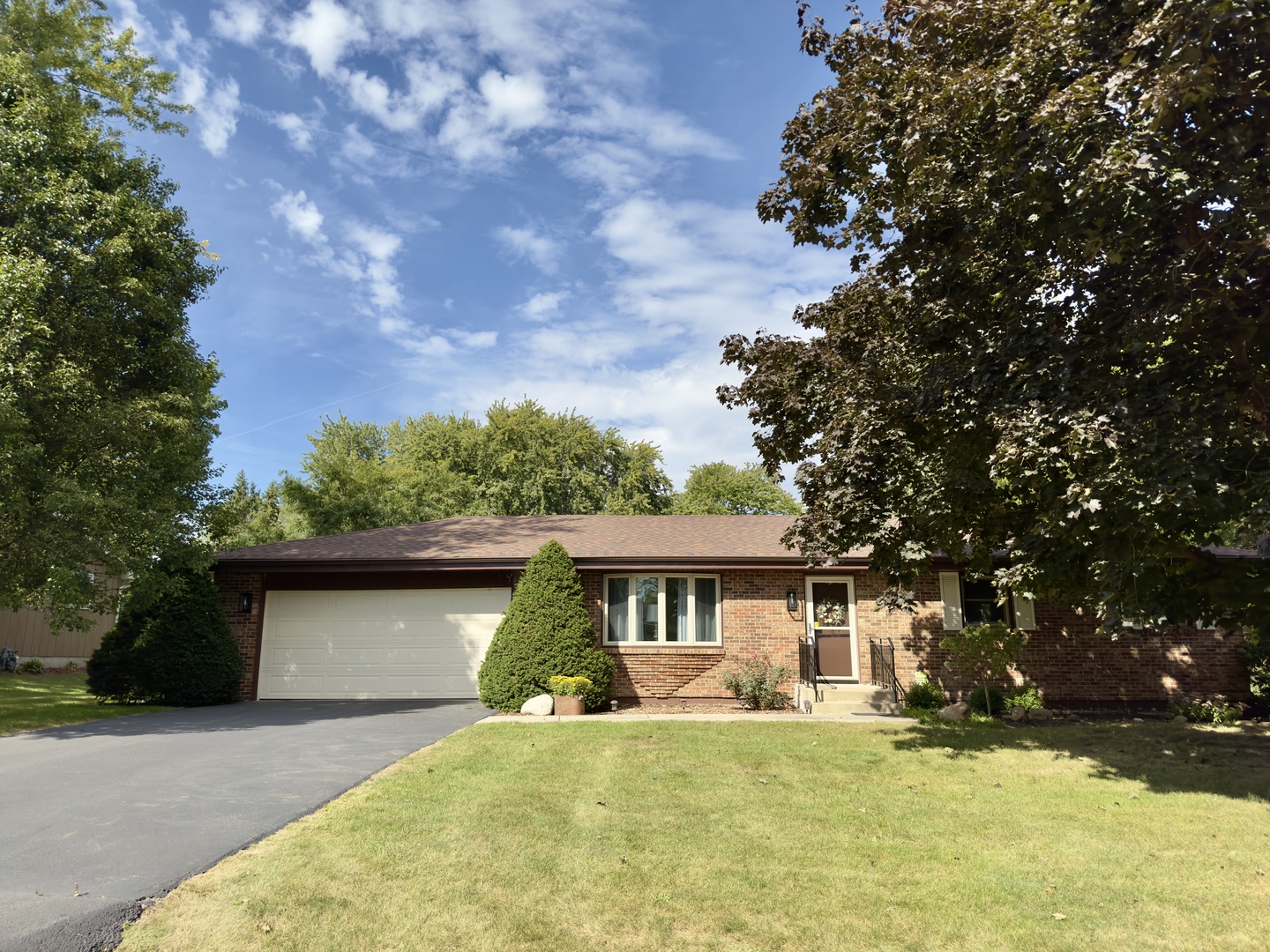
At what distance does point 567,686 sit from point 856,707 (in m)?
4.96

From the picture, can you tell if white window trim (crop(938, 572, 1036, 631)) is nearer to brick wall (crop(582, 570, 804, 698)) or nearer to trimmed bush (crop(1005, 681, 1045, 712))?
trimmed bush (crop(1005, 681, 1045, 712))

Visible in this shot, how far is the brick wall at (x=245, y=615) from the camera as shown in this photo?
1416 centimetres

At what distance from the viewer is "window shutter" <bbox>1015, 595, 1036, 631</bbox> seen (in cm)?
1388

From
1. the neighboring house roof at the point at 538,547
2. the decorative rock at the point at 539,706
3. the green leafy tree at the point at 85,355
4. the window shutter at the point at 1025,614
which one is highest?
the green leafy tree at the point at 85,355

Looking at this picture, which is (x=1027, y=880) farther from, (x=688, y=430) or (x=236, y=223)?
(x=688, y=430)

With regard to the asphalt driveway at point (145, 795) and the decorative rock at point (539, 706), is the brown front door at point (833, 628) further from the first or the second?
the asphalt driveway at point (145, 795)

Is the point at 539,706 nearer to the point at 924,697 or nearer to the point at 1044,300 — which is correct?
the point at 924,697

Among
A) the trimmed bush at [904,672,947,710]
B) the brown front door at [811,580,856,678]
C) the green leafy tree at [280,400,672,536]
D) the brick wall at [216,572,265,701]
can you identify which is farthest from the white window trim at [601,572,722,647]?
the green leafy tree at [280,400,672,536]

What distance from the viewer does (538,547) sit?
47.5 ft

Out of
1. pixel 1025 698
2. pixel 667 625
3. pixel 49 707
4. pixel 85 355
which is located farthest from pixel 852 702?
pixel 85 355

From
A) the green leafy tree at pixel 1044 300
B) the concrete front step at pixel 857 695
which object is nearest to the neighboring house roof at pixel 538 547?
the concrete front step at pixel 857 695

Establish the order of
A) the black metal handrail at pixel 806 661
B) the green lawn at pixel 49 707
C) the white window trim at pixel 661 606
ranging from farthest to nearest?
the white window trim at pixel 661 606 → the black metal handrail at pixel 806 661 → the green lawn at pixel 49 707

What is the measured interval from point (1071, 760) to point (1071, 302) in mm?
5505

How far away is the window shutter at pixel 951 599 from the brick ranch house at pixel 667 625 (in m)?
0.02
